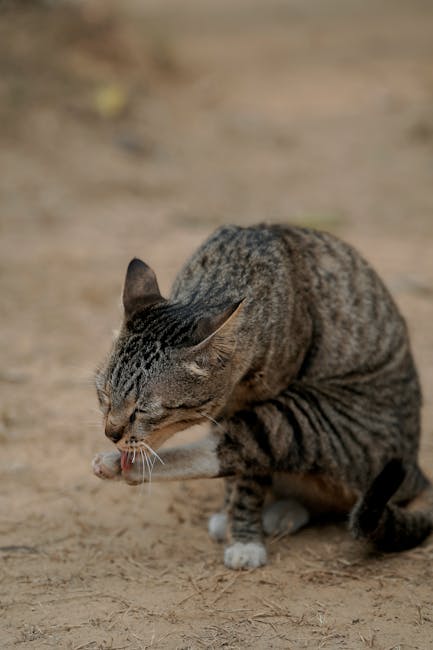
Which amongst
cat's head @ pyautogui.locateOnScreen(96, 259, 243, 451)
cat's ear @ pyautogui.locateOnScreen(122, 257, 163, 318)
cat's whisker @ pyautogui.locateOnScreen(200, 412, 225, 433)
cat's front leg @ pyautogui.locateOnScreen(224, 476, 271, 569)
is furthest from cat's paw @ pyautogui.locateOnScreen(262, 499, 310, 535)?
cat's ear @ pyautogui.locateOnScreen(122, 257, 163, 318)

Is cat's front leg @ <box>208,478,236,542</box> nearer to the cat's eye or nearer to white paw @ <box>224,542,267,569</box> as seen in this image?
white paw @ <box>224,542,267,569</box>

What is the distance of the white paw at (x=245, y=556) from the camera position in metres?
4.23

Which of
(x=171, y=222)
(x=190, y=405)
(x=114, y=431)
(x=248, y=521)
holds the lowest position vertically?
(x=248, y=521)

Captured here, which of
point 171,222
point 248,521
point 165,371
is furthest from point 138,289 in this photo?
point 171,222

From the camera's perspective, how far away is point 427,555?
423 centimetres

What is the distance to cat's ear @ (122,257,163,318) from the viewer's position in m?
3.99

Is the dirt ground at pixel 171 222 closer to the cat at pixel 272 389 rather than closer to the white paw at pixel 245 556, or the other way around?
the white paw at pixel 245 556

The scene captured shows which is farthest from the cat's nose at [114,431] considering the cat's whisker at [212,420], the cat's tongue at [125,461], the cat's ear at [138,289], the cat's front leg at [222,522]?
the cat's front leg at [222,522]

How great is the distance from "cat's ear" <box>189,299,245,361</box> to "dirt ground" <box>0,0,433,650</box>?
3.70ft

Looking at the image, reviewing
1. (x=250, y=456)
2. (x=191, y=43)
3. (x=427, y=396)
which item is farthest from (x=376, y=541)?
(x=191, y=43)

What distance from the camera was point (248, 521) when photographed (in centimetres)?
438

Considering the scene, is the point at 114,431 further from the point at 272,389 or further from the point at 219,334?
the point at 272,389

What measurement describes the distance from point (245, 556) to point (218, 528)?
1.18ft

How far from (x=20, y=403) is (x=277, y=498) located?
203 cm
